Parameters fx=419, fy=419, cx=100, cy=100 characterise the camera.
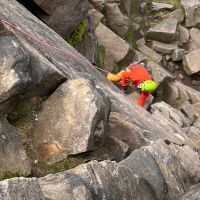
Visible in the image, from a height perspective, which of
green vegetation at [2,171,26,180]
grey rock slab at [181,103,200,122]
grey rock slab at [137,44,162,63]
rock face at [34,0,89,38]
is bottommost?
grey rock slab at [181,103,200,122]

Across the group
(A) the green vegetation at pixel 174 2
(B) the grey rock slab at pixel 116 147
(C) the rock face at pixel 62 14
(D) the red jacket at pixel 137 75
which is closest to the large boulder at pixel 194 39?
(A) the green vegetation at pixel 174 2

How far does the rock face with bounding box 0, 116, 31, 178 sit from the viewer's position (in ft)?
25.7

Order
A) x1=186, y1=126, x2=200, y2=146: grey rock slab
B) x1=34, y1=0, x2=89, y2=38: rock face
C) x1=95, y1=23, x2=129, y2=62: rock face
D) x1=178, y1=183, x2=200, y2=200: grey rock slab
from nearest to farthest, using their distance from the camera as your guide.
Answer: x1=178, y1=183, x2=200, y2=200: grey rock slab, x1=34, y1=0, x2=89, y2=38: rock face, x1=186, y1=126, x2=200, y2=146: grey rock slab, x1=95, y1=23, x2=129, y2=62: rock face

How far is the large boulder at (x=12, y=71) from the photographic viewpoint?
8.12m

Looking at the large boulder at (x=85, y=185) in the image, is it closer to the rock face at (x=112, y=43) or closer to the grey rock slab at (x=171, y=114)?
the grey rock slab at (x=171, y=114)

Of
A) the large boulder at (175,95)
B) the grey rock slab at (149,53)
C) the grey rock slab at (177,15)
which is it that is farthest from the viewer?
the grey rock slab at (177,15)

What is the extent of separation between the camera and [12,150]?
8.05 metres

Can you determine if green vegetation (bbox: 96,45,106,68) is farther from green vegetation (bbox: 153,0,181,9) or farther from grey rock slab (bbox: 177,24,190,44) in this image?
green vegetation (bbox: 153,0,181,9)

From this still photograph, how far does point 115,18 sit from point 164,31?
12.4 feet

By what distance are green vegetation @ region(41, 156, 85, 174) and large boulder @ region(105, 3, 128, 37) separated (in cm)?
1715

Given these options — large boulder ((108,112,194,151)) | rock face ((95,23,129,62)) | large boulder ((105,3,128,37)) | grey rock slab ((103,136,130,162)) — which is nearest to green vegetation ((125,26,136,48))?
large boulder ((105,3,128,37))

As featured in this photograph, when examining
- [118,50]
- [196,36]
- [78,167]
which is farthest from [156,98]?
[78,167]

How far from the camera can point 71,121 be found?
895cm

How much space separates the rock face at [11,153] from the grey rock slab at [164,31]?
65.7 ft
